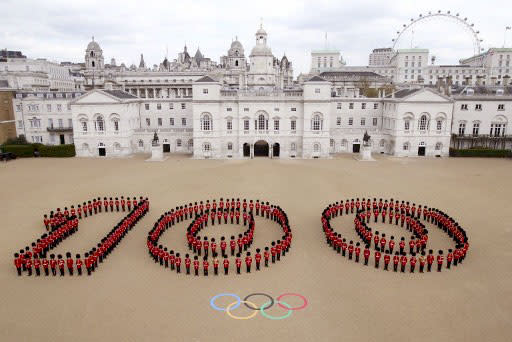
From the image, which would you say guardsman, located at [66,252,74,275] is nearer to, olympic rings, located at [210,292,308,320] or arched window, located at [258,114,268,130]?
olympic rings, located at [210,292,308,320]

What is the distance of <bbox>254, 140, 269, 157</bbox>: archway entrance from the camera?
54.1 metres

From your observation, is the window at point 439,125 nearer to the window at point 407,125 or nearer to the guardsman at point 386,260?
the window at point 407,125

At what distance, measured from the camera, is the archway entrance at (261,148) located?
54062mm

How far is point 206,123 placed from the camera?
50750 millimetres

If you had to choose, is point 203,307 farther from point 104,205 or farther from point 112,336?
point 104,205

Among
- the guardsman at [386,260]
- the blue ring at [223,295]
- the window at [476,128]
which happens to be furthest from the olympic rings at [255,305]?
the window at [476,128]

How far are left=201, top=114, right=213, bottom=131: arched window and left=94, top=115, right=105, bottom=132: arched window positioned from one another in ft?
44.1

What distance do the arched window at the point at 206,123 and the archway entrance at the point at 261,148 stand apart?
290 inches

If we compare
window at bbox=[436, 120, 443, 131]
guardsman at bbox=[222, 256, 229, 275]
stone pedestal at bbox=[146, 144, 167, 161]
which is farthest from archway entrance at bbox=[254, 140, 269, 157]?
guardsman at bbox=[222, 256, 229, 275]

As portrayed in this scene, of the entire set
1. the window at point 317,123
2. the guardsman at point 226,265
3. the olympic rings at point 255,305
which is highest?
the window at point 317,123

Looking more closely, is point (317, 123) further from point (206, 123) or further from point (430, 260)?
point (430, 260)

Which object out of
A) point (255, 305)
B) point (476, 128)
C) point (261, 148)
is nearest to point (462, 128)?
point (476, 128)

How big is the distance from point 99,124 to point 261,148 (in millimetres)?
21990

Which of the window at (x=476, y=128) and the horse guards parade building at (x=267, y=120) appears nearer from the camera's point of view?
the horse guards parade building at (x=267, y=120)
